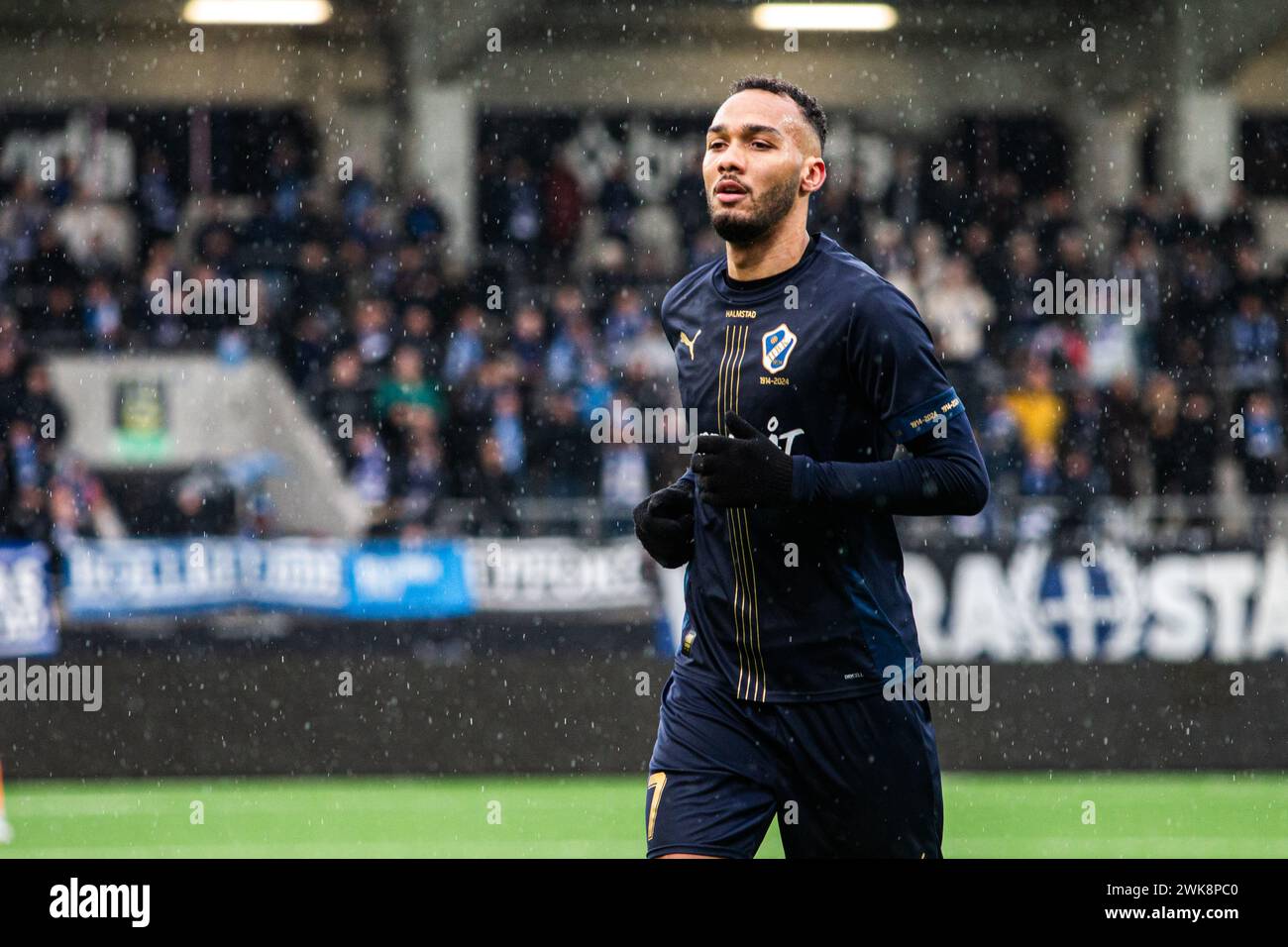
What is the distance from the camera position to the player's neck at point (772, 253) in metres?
4.37

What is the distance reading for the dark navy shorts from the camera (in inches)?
162

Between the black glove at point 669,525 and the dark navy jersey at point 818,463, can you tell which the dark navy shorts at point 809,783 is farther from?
the black glove at point 669,525

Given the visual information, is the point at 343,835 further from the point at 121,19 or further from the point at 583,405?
the point at 121,19

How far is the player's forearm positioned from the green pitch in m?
4.26

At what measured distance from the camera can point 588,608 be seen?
35.7ft

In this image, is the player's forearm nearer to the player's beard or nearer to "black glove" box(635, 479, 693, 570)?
"black glove" box(635, 479, 693, 570)

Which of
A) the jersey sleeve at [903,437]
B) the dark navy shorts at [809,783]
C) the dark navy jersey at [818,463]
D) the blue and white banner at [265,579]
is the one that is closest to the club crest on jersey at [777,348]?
the dark navy jersey at [818,463]

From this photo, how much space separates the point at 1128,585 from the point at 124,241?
9.46 metres

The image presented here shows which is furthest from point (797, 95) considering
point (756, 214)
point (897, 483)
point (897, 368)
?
point (897, 483)

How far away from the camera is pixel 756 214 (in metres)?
4.30

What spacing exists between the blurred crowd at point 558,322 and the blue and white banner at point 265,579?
2.30ft

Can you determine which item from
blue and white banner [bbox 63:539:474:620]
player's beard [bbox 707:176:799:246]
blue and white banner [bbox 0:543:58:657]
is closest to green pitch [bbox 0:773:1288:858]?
blue and white banner [bbox 0:543:58:657]

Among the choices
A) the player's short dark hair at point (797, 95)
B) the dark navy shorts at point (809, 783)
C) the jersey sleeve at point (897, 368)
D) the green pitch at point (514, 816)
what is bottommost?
the green pitch at point (514, 816)
